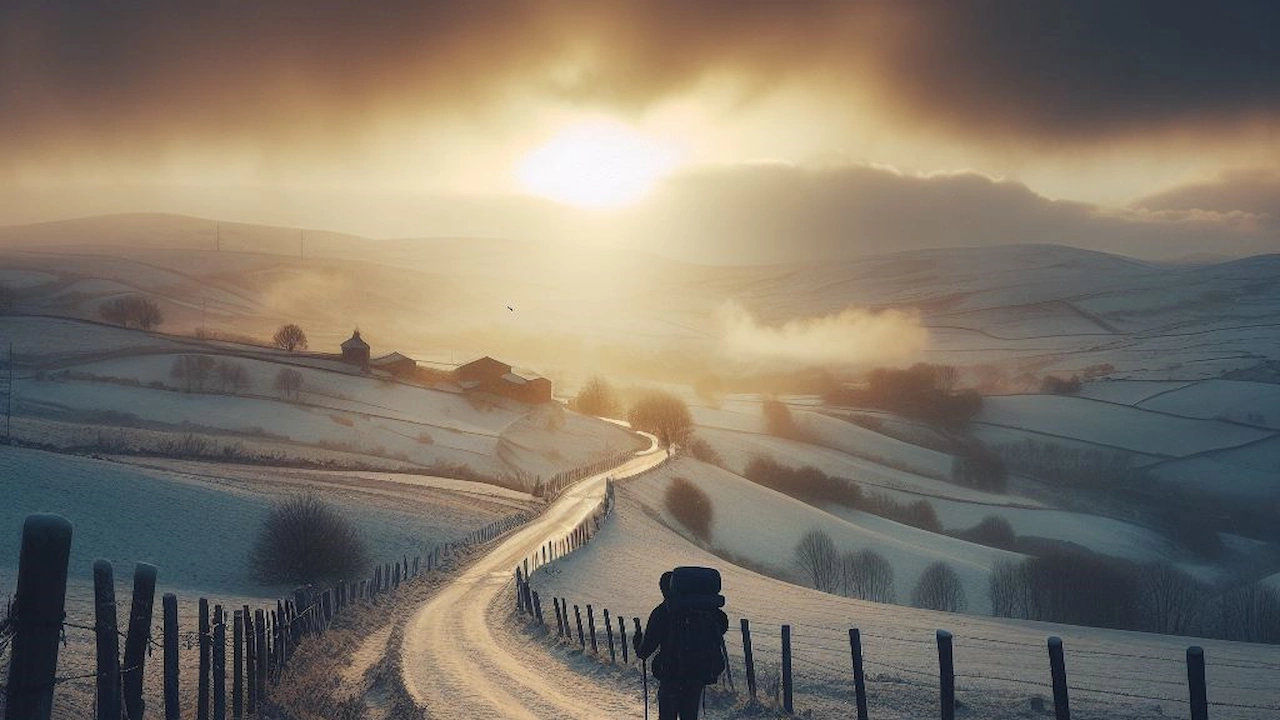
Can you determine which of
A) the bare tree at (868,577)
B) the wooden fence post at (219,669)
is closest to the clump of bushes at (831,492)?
the bare tree at (868,577)

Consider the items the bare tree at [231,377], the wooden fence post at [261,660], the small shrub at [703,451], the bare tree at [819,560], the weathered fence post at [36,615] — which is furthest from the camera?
the small shrub at [703,451]

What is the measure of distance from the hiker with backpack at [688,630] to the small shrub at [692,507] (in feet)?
221

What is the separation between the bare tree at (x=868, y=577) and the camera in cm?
7781

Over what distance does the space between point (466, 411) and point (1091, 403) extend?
9092 cm

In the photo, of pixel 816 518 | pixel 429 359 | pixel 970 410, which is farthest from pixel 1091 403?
pixel 429 359

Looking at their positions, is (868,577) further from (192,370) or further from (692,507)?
(192,370)

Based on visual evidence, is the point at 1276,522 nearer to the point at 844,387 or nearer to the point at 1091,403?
the point at 1091,403

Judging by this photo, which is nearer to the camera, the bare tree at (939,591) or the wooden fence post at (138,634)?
the wooden fence post at (138,634)

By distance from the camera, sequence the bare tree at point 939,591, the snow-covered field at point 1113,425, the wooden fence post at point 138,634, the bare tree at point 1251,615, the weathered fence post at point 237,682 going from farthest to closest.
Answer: the snow-covered field at point 1113,425 → the bare tree at point 939,591 → the bare tree at point 1251,615 → the weathered fence post at point 237,682 → the wooden fence post at point 138,634

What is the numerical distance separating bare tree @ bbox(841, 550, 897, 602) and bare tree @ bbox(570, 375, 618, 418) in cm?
9066

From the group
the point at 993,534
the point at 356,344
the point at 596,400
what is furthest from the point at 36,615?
the point at 596,400

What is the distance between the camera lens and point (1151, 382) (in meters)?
169

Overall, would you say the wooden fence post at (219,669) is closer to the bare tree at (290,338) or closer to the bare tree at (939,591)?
the bare tree at (939,591)

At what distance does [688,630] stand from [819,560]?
69.8 metres
